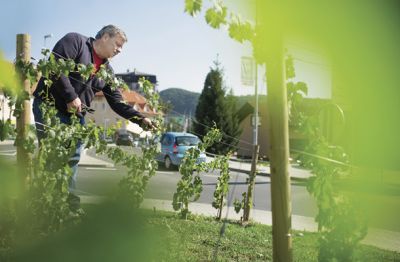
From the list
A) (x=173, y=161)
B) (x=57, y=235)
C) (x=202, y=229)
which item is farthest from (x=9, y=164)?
(x=173, y=161)

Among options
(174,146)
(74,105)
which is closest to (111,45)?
(74,105)

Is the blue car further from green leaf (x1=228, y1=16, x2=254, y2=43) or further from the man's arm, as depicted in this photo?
green leaf (x1=228, y1=16, x2=254, y2=43)

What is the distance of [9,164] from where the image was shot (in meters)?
0.62

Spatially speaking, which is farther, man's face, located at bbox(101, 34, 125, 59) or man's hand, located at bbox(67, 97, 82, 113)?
man's hand, located at bbox(67, 97, 82, 113)

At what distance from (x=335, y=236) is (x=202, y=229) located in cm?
327

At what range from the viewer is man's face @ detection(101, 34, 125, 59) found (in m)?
2.59

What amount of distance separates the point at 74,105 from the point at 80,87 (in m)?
0.39

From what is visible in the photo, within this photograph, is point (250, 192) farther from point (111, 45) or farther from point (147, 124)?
point (111, 45)

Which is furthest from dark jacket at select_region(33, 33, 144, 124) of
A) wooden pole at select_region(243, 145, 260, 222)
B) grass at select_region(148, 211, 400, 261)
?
wooden pole at select_region(243, 145, 260, 222)

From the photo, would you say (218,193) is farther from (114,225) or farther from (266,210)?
(114,225)

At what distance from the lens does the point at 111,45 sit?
2.73 m

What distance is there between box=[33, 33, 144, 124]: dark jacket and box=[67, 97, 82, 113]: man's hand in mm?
22

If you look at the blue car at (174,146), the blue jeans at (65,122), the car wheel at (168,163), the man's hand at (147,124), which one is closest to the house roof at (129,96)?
the man's hand at (147,124)

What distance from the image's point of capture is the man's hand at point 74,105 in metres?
2.75
